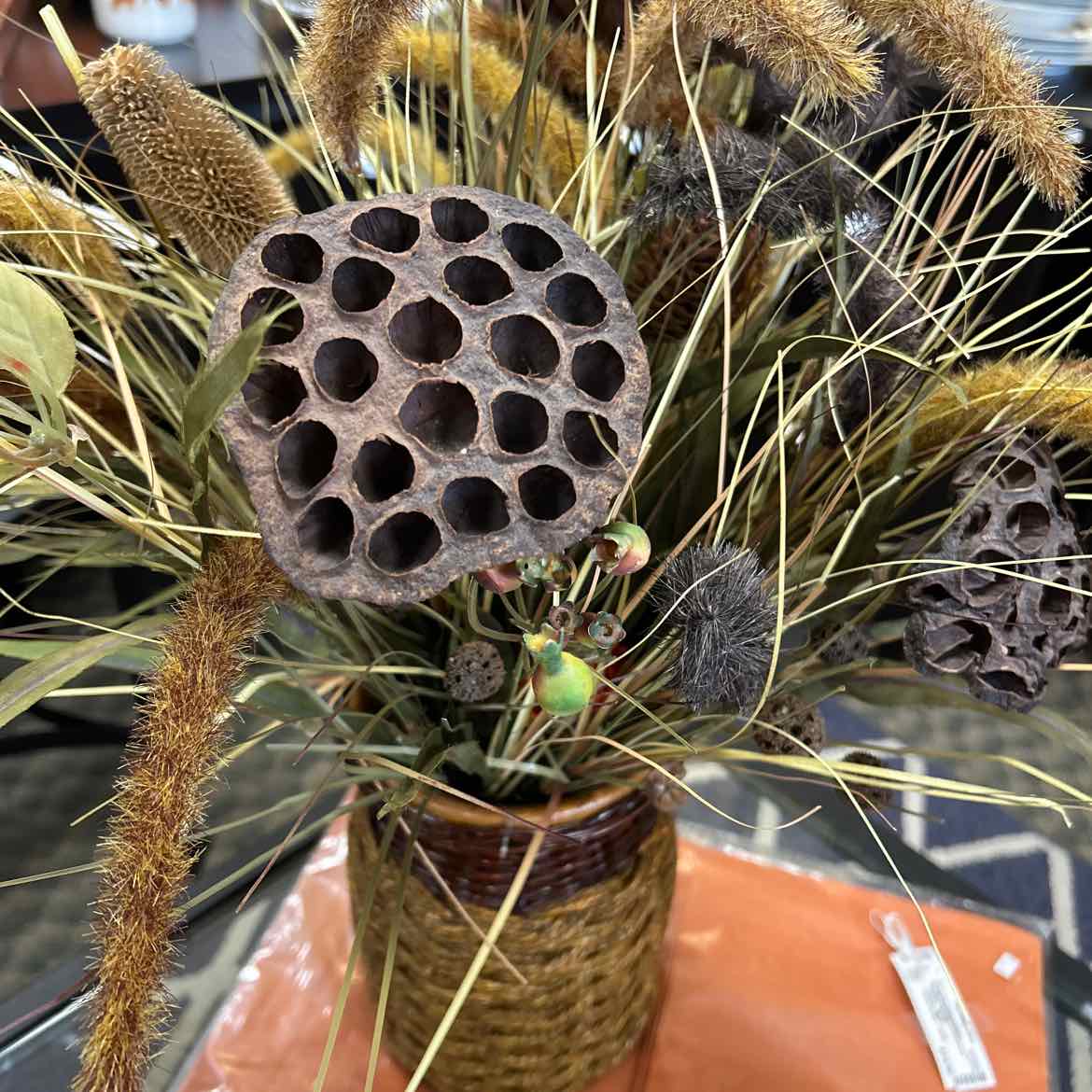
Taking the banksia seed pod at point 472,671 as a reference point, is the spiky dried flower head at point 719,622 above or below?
above

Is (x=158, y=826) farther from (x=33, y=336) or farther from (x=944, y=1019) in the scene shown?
(x=944, y=1019)

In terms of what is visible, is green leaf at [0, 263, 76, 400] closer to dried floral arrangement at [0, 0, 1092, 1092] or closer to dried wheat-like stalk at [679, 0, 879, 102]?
dried floral arrangement at [0, 0, 1092, 1092]

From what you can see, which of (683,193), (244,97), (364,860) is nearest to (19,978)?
(364,860)

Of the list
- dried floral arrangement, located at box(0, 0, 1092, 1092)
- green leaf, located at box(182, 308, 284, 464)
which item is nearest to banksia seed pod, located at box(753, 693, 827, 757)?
dried floral arrangement, located at box(0, 0, 1092, 1092)

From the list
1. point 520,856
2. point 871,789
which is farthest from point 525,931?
point 871,789

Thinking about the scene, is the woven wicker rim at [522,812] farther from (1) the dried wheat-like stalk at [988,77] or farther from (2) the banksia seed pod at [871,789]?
(1) the dried wheat-like stalk at [988,77]

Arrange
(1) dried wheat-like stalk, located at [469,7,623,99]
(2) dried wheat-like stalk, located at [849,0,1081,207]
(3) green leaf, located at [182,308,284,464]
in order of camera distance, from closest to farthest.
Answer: (3) green leaf, located at [182,308,284,464], (2) dried wheat-like stalk, located at [849,0,1081,207], (1) dried wheat-like stalk, located at [469,7,623,99]

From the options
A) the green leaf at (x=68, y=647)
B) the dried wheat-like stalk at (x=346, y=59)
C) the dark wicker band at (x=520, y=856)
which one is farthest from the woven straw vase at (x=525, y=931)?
the dried wheat-like stalk at (x=346, y=59)
